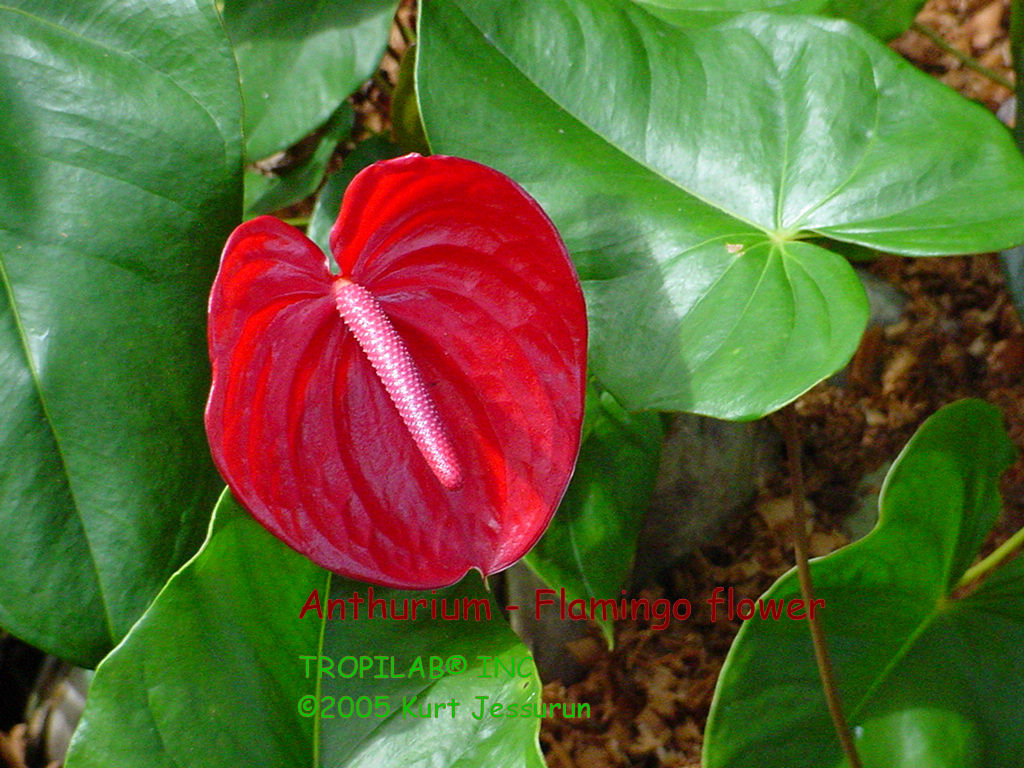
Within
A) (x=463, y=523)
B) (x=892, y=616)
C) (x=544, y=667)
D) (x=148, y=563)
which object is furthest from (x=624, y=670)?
(x=148, y=563)

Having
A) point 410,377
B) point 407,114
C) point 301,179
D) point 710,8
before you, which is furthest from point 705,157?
point 301,179

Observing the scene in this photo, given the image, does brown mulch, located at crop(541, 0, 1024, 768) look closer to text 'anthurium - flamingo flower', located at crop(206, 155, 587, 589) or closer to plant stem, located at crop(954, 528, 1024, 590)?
plant stem, located at crop(954, 528, 1024, 590)

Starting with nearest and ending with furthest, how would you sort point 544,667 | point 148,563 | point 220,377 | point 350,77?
point 220,377 → point 148,563 → point 350,77 → point 544,667

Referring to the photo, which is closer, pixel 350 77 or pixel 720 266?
pixel 720 266

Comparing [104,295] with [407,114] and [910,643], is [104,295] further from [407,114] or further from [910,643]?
[910,643]

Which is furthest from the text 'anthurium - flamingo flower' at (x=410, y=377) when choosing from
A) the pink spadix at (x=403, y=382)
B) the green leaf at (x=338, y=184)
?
the green leaf at (x=338, y=184)

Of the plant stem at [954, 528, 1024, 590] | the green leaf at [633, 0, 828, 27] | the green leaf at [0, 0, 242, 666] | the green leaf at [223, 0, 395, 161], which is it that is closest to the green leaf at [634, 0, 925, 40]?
the green leaf at [633, 0, 828, 27]

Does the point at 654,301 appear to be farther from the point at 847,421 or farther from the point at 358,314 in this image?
the point at 847,421
